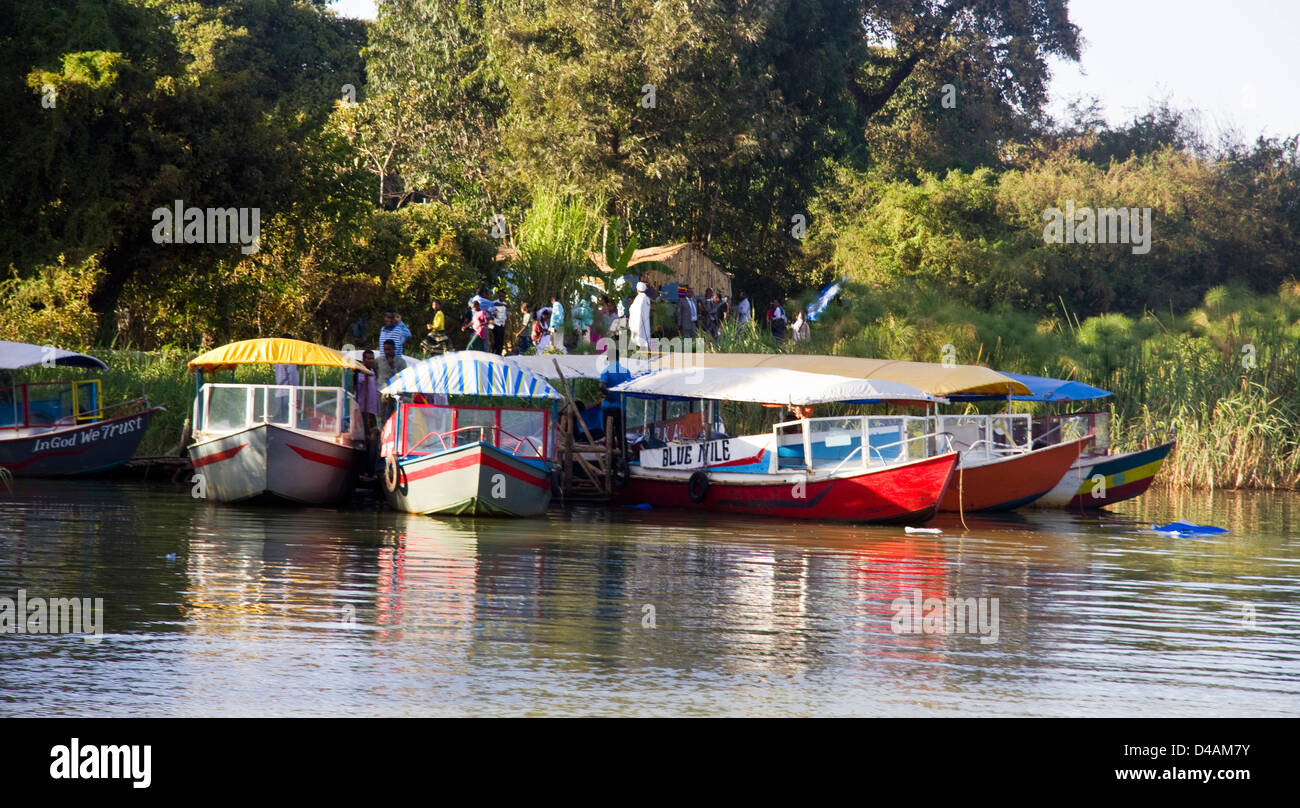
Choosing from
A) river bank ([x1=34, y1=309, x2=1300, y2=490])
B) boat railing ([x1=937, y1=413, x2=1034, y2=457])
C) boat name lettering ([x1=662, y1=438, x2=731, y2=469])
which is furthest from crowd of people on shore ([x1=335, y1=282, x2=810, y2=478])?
boat railing ([x1=937, y1=413, x2=1034, y2=457])

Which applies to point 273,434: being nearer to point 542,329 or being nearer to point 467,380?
point 467,380

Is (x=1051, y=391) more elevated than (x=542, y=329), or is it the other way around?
(x=542, y=329)

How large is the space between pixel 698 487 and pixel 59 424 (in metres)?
11.4

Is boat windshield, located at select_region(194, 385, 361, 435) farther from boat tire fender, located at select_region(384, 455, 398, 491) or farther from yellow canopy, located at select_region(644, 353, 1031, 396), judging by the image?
yellow canopy, located at select_region(644, 353, 1031, 396)

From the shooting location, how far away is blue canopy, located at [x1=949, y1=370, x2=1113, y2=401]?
25.8m

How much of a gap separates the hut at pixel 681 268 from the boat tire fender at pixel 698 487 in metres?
12.7

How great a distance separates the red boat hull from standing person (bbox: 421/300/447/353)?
7.62 meters

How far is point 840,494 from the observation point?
2169cm

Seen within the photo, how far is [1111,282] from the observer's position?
43.8 m

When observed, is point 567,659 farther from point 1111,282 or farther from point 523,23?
point 1111,282

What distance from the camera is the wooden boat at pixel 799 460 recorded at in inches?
842

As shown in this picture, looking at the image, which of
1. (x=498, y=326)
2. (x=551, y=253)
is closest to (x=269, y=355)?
(x=498, y=326)

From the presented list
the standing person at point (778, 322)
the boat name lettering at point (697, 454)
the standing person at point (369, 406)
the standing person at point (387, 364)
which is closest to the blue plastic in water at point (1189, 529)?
the boat name lettering at point (697, 454)
